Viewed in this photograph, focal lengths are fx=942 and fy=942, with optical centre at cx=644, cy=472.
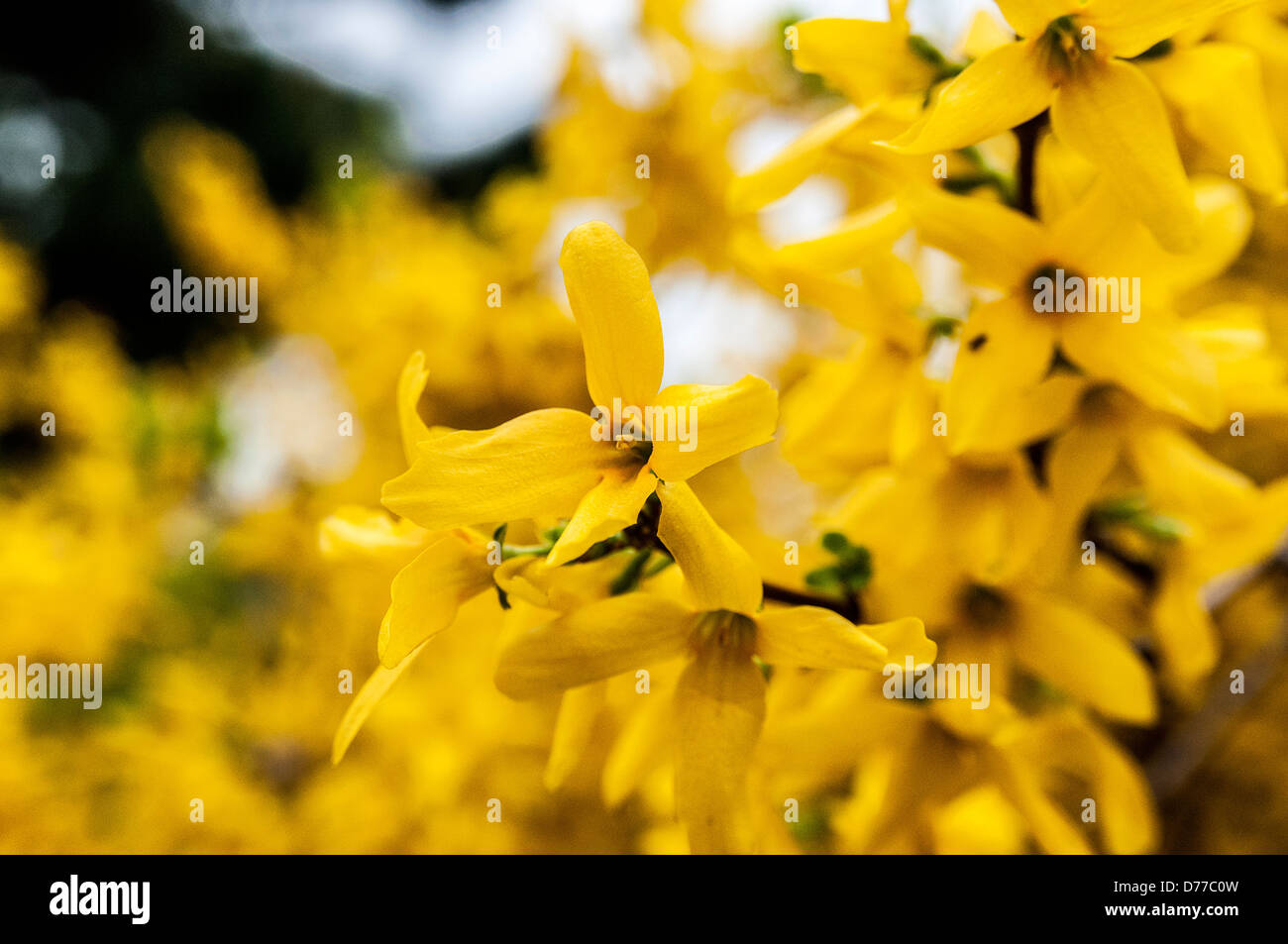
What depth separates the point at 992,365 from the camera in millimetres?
988

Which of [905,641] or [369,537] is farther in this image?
[369,537]

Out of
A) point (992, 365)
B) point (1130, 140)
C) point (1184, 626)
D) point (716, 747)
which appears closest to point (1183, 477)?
point (1184, 626)

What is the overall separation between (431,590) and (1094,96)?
77 centimetres

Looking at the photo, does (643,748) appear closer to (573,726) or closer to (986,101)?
(573,726)

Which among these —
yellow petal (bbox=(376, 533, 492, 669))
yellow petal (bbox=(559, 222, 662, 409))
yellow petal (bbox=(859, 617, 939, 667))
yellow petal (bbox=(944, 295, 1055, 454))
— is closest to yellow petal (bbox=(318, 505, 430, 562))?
yellow petal (bbox=(376, 533, 492, 669))

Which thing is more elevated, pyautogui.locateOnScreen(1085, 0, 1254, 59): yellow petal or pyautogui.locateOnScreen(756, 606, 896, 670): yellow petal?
pyautogui.locateOnScreen(1085, 0, 1254, 59): yellow petal

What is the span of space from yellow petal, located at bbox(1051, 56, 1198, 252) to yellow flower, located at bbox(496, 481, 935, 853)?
0.44 meters

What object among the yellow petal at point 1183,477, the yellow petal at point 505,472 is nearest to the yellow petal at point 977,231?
the yellow petal at point 1183,477

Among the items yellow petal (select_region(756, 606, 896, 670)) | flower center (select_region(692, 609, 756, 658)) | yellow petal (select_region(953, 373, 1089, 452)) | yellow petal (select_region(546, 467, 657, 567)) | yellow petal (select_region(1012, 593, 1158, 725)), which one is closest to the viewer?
yellow petal (select_region(546, 467, 657, 567))

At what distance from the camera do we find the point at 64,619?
2.97 meters

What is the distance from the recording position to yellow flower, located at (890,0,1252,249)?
847 mm

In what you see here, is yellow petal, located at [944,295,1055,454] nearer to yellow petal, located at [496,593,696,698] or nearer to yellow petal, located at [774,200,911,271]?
yellow petal, located at [774,200,911,271]

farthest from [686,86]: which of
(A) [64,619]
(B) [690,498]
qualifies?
(A) [64,619]

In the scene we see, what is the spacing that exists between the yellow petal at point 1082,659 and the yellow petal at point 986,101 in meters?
0.62
